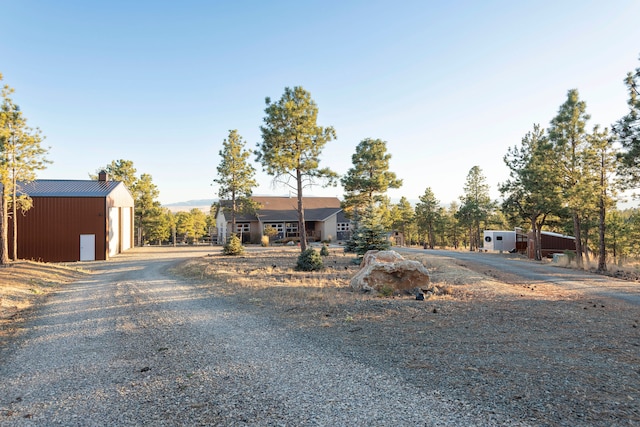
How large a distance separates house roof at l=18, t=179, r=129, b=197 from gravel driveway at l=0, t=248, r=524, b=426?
73.4ft

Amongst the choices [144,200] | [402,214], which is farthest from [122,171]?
[402,214]

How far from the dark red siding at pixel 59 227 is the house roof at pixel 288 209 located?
55.7ft

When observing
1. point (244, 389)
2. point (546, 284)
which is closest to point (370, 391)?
point (244, 389)

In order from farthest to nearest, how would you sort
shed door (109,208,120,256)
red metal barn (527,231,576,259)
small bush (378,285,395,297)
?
red metal barn (527,231,576,259)
shed door (109,208,120,256)
small bush (378,285,395,297)

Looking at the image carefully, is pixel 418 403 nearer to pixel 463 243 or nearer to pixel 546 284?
pixel 546 284

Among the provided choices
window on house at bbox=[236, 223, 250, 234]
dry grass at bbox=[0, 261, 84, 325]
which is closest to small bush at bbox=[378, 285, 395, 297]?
dry grass at bbox=[0, 261, 84, 325]

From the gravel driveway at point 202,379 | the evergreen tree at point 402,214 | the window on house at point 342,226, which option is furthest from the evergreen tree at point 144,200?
the gravel driveway at point 202,379

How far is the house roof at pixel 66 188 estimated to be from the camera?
26.9 metres

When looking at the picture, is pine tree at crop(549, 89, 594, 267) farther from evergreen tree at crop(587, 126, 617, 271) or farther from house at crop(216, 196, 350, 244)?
house at crop(216, 196, 350, 244)

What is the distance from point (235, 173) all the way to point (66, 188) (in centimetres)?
1338

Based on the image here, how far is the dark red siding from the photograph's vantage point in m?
26.4

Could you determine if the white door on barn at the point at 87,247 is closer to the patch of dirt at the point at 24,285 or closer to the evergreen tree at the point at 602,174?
the patch of dirt at the point at 24,285

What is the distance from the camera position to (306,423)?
3773mm

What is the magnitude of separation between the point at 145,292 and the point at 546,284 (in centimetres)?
1479
